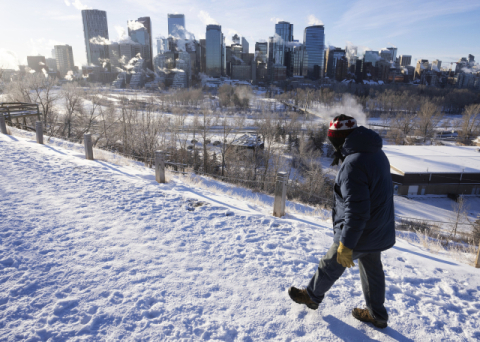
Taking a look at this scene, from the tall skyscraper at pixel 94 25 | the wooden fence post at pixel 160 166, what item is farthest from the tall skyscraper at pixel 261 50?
the wooden fence post at pixel 160 166

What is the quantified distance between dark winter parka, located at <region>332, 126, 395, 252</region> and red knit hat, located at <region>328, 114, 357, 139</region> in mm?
76

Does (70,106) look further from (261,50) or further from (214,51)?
(261,50)

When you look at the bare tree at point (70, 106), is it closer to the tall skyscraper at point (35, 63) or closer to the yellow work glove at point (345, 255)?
the yellow work glove at point (345, 255)

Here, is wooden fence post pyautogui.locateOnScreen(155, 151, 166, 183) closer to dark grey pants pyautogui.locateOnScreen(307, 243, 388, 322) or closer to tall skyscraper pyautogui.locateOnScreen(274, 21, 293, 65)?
dark grey pants pyautogui.locateOnScreen(307, 243, 388, 322)

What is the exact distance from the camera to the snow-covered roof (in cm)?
2775

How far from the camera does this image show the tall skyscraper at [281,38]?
156 m

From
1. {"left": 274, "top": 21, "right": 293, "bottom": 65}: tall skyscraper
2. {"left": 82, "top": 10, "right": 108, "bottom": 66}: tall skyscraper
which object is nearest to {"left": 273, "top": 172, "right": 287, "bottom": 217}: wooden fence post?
{"left": 274, "top": 21, "right": 293, "bottom": 65}: tall skyscraper

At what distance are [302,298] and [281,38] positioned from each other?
18730 cm

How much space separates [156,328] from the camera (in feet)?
8.80

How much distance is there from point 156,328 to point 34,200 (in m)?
4.48

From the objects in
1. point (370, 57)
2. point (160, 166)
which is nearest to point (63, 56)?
point (370, 57)

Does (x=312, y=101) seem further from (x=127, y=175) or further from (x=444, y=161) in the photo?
(x=127, y=175)

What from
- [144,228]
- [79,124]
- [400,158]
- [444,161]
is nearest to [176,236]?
[144,228]

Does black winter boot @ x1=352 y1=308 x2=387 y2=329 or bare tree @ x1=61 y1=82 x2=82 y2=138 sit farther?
bare tree @ x1=61 y1=82 x2=82 y2=138
